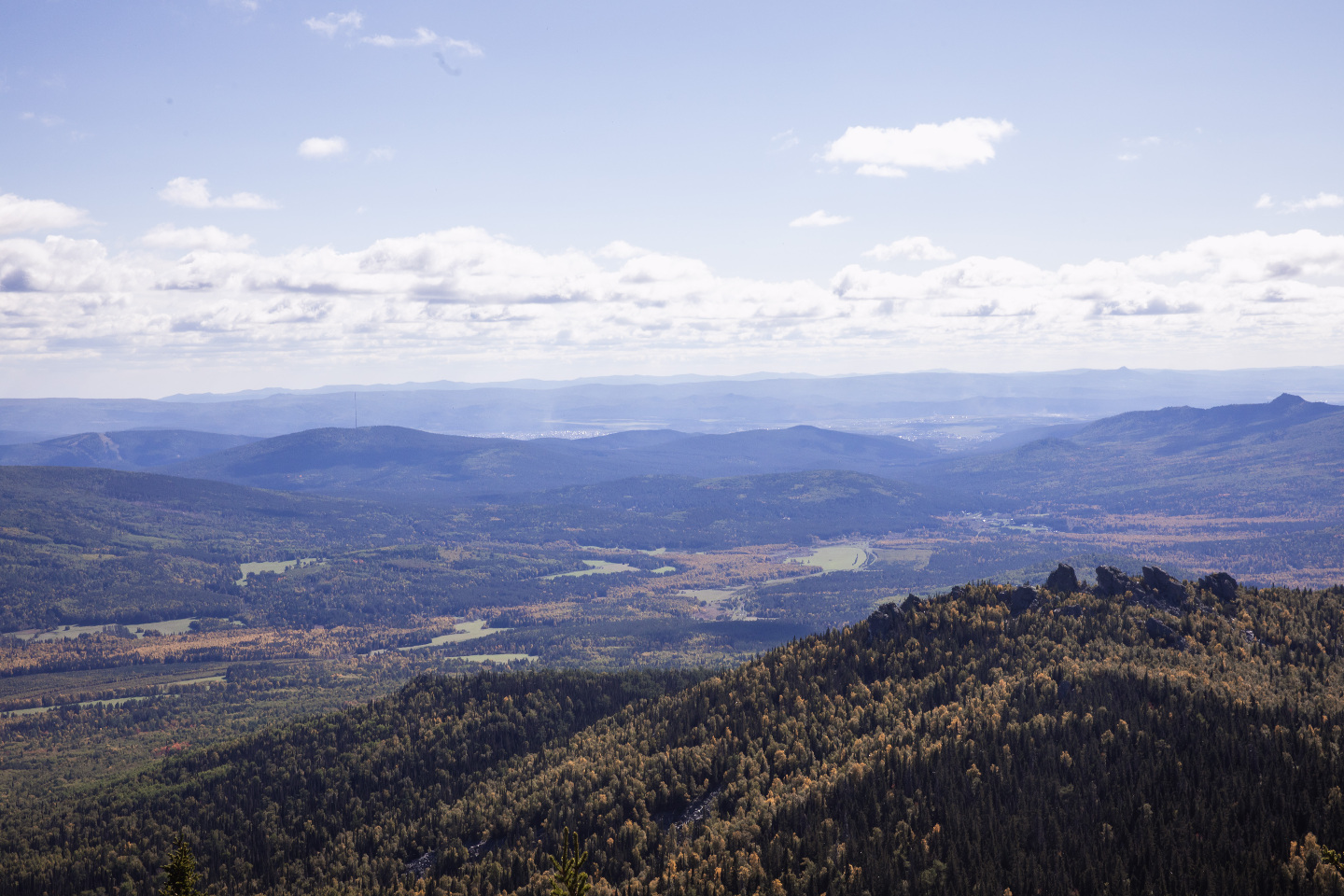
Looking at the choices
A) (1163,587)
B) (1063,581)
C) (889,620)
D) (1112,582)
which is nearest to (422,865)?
(889,620)

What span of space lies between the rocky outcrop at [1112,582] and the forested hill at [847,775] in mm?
438

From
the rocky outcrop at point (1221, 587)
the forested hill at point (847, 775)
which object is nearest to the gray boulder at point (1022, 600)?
the forested hill at point (847, 775)

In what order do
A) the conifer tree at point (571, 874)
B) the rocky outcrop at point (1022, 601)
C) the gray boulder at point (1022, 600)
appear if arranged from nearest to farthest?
the conifer tree at point (571, 874) → the rocky outcrop at point (1022, 601) → the gray boulder at point (1022, 600)

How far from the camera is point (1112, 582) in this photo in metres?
149

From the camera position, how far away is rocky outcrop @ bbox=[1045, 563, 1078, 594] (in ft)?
500

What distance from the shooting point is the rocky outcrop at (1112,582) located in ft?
483

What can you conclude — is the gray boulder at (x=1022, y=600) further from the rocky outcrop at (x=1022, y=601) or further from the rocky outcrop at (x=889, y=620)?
the rocky outcrop at (x=889, y=620)

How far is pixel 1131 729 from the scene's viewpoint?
99625mm

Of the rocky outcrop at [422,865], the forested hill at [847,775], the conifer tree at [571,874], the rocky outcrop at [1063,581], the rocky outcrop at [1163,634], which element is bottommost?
the rocky outcrop at [422,865]

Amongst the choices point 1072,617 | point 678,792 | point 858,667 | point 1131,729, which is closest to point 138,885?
point 678,792

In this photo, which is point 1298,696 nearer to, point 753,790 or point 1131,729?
point 1131,729

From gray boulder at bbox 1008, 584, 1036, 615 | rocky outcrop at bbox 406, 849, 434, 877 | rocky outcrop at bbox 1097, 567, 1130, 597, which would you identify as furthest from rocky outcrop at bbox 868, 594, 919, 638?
rocky outcrop at bbox 406, 849, 434, 877

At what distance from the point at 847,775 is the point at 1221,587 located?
75.7 metres

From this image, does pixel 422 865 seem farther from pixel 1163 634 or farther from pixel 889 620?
pixel 1163 634
